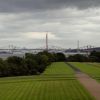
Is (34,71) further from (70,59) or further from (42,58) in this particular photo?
(70,59)

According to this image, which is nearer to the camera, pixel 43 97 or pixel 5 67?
pixel 43 97

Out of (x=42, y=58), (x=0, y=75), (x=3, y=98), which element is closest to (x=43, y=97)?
(x=3, y=98)

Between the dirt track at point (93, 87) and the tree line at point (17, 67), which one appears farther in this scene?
the tree line at point (17, 67)

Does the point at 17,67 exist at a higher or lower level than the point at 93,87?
lower

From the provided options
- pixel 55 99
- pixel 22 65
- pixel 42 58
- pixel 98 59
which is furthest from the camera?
pixel 98 59

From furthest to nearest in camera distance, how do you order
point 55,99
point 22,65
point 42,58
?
1. point 42,58
2. point 22,65
3. point 55,99

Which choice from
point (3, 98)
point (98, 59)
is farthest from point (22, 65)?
point (98, 59)

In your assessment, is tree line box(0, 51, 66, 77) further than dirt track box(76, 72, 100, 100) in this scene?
Yes

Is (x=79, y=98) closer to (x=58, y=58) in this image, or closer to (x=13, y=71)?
(x=13, y=71)

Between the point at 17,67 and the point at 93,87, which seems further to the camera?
the point at 17,67
